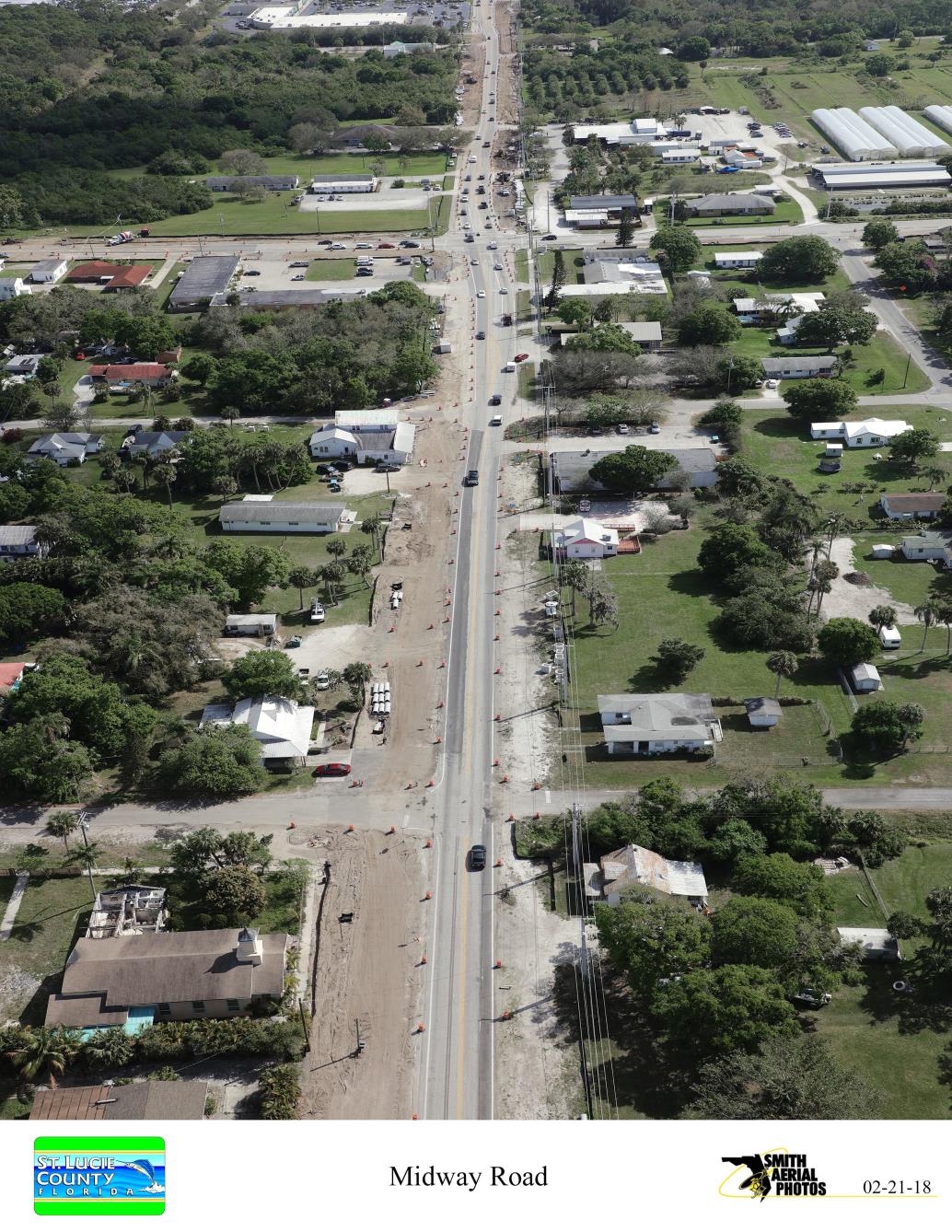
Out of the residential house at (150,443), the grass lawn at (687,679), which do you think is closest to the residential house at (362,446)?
the residential house at (150,443)

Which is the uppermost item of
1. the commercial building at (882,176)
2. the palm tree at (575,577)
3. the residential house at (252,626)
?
the commercial building at (882,176)

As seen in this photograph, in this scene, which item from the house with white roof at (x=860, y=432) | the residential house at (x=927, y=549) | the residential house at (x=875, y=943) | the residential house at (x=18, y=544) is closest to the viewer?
the residential house at (x=875, y=943)

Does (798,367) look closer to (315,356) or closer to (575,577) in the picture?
(575,577)

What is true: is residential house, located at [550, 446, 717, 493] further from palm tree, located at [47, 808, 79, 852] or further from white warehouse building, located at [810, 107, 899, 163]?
white warehouse building, located at [810, 107, 899, 163]

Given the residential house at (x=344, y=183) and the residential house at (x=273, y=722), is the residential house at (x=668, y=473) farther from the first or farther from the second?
the residential house at (x=344, y=183)

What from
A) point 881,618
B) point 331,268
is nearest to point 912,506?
point 881,618

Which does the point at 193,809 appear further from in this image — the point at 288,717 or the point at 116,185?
the point at 116,185
